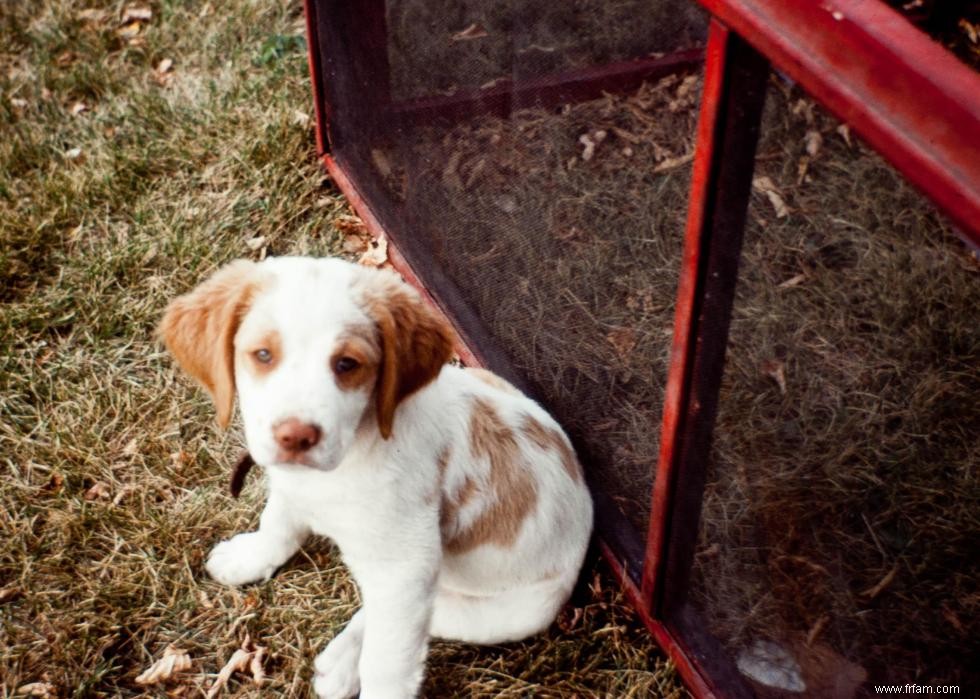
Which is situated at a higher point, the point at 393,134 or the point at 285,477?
the point at 393,134

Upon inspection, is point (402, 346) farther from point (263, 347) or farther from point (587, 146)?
point (587, 146)

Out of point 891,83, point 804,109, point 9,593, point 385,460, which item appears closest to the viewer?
point 891,83

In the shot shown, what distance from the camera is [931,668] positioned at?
6.65ft

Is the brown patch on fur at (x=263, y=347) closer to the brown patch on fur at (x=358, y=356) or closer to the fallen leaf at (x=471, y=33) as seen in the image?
the brown patch on fur at (x=358, y=356)

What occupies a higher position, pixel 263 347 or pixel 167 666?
pixel 263 347

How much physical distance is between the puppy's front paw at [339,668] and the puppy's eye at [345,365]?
112 cm

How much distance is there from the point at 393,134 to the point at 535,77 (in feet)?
3.70

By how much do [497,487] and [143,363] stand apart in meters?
1.81

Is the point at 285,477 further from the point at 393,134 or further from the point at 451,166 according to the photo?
the point at 393,134

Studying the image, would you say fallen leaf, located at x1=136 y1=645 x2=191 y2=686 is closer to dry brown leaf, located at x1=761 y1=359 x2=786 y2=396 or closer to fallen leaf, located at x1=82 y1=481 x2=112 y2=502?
fallen leaf, located at x1=82 y1=481 x2=112 y2=502

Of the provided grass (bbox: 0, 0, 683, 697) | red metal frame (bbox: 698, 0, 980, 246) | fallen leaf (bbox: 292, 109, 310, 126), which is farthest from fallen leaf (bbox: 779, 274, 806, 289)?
fallen leaf (bbox: 292, 109, 310, 126)

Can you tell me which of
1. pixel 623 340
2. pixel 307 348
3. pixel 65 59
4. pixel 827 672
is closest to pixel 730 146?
pixel 623 340

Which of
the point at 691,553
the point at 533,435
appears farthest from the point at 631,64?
the point at 691,553

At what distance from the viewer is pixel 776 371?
2014mm
